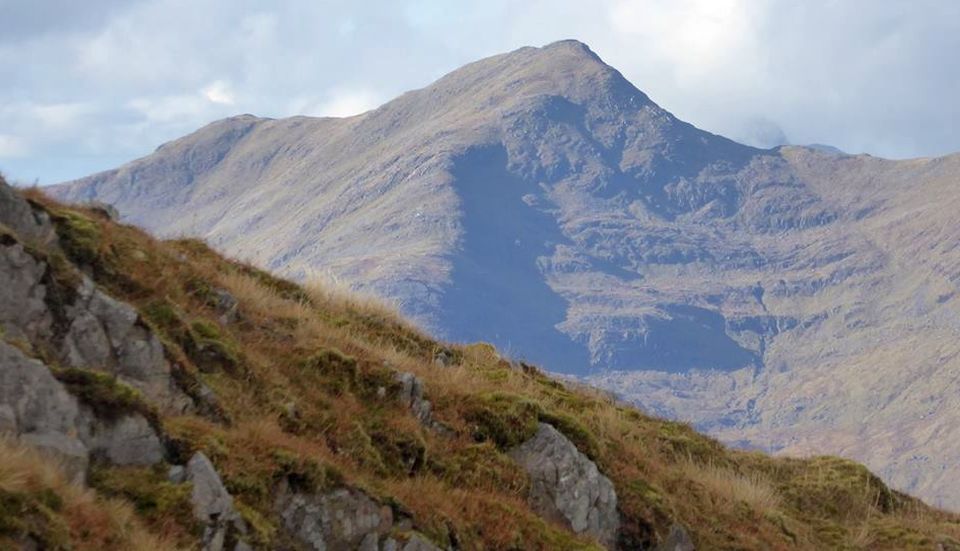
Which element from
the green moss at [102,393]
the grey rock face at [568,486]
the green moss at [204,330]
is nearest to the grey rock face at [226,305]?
the green moss at [204,330]

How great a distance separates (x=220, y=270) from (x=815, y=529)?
30.6ft

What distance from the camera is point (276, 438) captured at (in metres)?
13.4

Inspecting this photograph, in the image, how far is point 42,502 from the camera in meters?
10.5

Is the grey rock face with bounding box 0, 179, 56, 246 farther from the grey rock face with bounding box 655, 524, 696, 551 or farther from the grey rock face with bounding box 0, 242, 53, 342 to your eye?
the grey rock face with bounding box 655, 524, 696, 551

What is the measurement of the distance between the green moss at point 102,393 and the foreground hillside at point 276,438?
0.06 ft

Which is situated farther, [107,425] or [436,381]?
[436,381]

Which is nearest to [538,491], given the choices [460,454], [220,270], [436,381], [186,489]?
[460,454]

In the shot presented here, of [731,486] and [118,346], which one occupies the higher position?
[731,486]

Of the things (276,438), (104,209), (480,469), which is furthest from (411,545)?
(104,209)

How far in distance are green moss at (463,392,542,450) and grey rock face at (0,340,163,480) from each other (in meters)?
5.12

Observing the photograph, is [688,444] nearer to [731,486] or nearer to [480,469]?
[731,486]

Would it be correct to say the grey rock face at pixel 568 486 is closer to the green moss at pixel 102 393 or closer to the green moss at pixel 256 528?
the green moss at pixel 256 528

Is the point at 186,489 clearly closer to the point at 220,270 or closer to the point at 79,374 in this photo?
the point at 79,374

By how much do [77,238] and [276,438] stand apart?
136 inches
